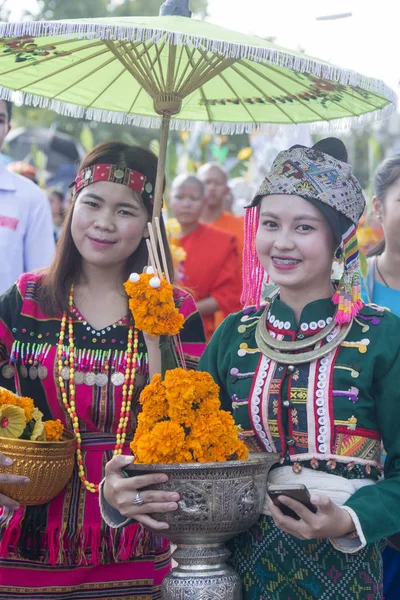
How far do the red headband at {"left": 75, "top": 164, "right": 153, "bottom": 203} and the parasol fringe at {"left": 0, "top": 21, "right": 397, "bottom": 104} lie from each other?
31.5 inches

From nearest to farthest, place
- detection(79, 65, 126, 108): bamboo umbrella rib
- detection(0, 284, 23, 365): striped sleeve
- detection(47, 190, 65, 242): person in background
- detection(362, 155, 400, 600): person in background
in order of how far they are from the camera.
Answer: detection(0, 284, 23, 365): striped sleeve, detection(79, 65, 126, 108): bamboo umbrella rib, detection(362, 155, 400, 600): person in background, detection(47, 190, 65, 242): person in background

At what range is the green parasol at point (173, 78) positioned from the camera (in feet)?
8.04

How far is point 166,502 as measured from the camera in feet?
7.71

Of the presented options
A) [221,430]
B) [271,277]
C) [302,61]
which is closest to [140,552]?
[221,430]

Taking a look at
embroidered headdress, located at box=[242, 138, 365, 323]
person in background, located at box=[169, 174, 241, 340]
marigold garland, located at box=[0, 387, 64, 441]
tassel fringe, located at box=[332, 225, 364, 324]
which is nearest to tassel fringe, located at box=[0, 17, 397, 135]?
embroidered headdress, located at box=[242, 138, 365, 323]

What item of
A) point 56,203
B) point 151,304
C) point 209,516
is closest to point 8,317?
point 151,304

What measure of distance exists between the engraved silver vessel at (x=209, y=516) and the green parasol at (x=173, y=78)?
1.08 metres

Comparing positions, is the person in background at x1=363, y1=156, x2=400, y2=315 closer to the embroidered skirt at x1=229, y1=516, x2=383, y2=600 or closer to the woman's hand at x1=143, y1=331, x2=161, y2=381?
the woman's hand at x1=143, y1=331, x2=161, y2=381

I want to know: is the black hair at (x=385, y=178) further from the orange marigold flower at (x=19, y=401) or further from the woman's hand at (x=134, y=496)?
the woman's hand at (x=134, y=496)

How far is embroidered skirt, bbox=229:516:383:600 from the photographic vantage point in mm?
2496

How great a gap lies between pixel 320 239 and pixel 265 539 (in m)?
0.88

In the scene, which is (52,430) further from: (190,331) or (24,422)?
(190,331)

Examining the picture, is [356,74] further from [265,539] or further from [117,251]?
[265,539]

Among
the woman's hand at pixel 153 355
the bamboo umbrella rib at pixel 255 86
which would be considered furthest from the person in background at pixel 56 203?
the woman's hand at pixel 153 355
